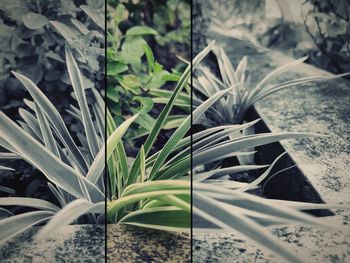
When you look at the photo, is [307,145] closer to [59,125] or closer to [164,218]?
[164,218]

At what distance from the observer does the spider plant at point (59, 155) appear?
41.8 inches

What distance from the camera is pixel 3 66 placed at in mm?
1299

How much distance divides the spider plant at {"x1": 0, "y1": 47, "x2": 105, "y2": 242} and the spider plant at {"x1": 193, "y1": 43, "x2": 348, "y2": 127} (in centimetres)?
36

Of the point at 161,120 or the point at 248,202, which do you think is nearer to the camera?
the point at 248,202

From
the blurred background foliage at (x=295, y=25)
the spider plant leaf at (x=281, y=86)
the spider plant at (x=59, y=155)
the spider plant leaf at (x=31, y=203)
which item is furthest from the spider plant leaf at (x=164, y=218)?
the blurred background foliage at (x=295, y=25)

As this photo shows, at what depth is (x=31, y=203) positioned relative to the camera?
1093mm

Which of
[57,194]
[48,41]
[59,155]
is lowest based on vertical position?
[57,194]

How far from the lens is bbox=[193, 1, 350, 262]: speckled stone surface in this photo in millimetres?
1056

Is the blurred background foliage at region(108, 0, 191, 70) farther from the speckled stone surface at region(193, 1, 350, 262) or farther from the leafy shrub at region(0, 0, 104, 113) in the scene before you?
the speckled stone surface at region(193, 1, 350, 262)

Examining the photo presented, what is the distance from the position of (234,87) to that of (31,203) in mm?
789

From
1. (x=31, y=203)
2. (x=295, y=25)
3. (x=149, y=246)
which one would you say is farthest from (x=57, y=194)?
(x=295, y=25)

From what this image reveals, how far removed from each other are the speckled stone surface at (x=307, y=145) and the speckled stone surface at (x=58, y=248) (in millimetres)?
263

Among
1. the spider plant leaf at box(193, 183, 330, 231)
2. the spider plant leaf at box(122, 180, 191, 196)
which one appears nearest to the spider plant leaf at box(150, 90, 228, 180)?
the spider plant leaf at box(122, 180, 191, 196)

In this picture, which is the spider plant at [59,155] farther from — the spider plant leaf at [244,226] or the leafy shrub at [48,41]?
the spider plant leaf at [244,226]
